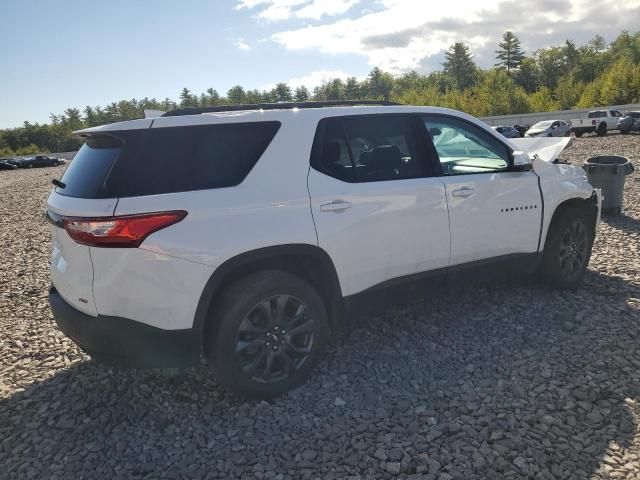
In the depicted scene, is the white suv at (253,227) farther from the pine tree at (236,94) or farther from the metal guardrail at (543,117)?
the pine tree at (236,94)

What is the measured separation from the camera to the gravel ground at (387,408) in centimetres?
258

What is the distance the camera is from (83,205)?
8.84 ft

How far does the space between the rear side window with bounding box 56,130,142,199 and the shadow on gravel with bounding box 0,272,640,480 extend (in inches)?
56.1

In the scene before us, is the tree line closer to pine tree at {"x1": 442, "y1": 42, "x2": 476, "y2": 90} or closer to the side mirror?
pine tree at {"x1": 442, "y1": 42, "x2": 476, "y2": 90}

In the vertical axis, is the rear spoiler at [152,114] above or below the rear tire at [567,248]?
above

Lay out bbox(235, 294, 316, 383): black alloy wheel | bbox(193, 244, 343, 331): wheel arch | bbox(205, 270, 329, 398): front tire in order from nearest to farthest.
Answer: bbox(193, 244, 343, 331): wheel arch, bbox(205, 270, 329, 398): front tire, bbox(235, 294, 316, 383): black alloy wheel

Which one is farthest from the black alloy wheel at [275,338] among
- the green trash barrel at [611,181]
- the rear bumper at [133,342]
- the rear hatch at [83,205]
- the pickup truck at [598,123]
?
the pickup truck at [598,123]

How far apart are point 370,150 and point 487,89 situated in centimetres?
6820

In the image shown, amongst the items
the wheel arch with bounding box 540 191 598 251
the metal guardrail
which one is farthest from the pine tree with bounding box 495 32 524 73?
the wheel arch with bounding box 540 191 598 251

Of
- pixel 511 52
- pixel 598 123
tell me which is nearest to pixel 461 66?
pixel 511 52

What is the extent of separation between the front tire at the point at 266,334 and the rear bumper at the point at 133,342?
17 centimetres

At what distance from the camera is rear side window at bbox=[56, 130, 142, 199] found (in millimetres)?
2756

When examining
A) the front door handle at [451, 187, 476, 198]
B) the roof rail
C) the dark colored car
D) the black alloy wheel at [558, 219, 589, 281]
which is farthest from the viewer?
the dark colored car

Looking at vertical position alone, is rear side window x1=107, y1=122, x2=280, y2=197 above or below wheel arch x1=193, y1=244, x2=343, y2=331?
above
